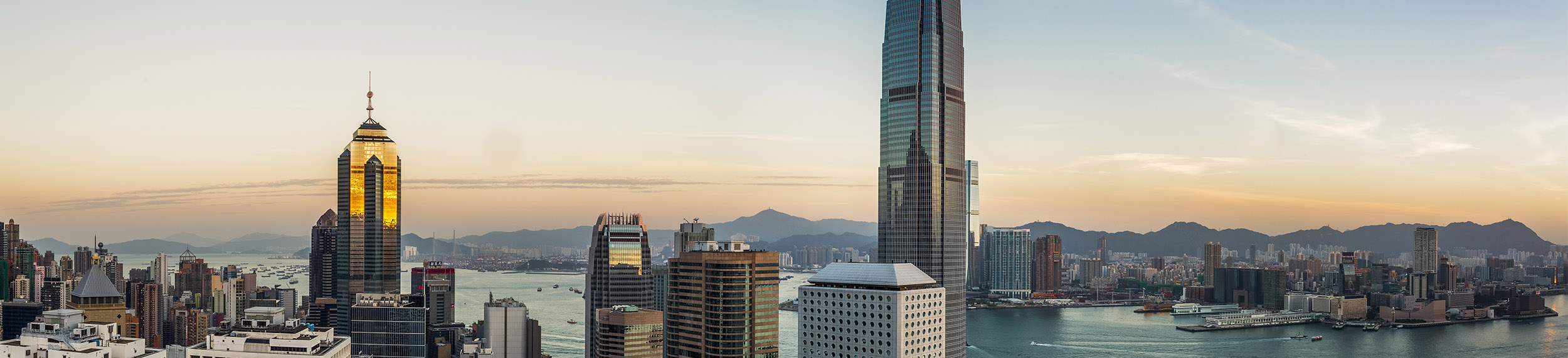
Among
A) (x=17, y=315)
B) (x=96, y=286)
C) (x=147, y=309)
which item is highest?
(x=96, y=286)

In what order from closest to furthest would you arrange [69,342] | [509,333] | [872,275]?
[69,342]
[872,275]
[509,333]

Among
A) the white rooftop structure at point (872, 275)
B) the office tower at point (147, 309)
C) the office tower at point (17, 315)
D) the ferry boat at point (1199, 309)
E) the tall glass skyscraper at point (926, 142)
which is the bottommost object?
the ferry boat at point (1199, 309)

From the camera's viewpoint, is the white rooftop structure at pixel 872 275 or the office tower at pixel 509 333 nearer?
the white rooftop structure at pixel 872 275

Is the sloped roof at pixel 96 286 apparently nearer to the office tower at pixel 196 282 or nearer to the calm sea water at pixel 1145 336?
the calm sea water at pixel 1145 336

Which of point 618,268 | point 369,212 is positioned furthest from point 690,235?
point 369,212

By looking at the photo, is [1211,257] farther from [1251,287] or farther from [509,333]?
[509,333]

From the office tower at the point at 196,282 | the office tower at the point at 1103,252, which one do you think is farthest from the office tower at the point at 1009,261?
the office tower at the point at 196,282
